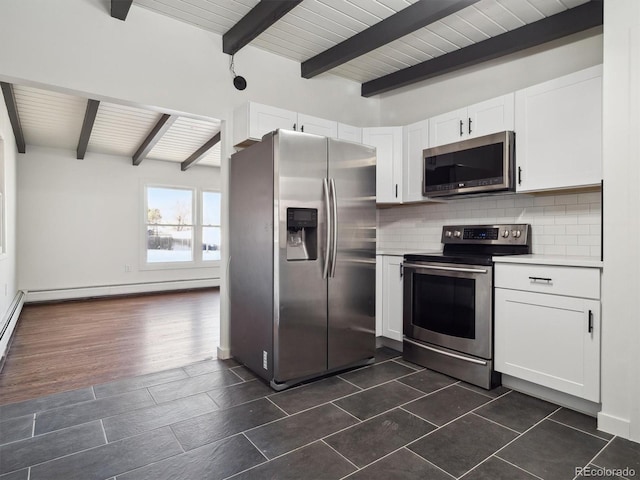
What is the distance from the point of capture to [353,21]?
2.91 m

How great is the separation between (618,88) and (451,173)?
123 cm

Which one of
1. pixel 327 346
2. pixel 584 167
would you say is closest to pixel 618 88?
pixel 584 167

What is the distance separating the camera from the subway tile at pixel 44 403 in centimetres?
225

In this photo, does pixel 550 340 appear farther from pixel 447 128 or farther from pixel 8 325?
pixel 8 325

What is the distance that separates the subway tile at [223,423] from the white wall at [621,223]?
1850mm

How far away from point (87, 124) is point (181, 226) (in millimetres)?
3207

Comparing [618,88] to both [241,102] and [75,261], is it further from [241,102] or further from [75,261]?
[75,261]

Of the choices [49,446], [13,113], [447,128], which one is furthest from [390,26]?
[13,113]

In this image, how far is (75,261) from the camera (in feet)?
20.9

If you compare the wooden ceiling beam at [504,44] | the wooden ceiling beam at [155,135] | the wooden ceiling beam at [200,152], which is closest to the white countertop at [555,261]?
the wooden ceiling beam at [504,44]

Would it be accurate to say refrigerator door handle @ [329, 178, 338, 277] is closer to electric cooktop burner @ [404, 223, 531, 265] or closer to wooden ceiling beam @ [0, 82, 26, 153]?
electric cooktop burner @ [404, 223, 531, 265]

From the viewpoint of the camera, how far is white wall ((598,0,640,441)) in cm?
193

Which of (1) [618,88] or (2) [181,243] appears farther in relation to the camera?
(2) [181,243]

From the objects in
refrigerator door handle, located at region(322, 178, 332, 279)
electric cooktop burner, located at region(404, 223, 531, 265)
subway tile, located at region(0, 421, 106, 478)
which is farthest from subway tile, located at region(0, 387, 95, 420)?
electric cooktop burner, located at region(404, 223, 531, 265)
